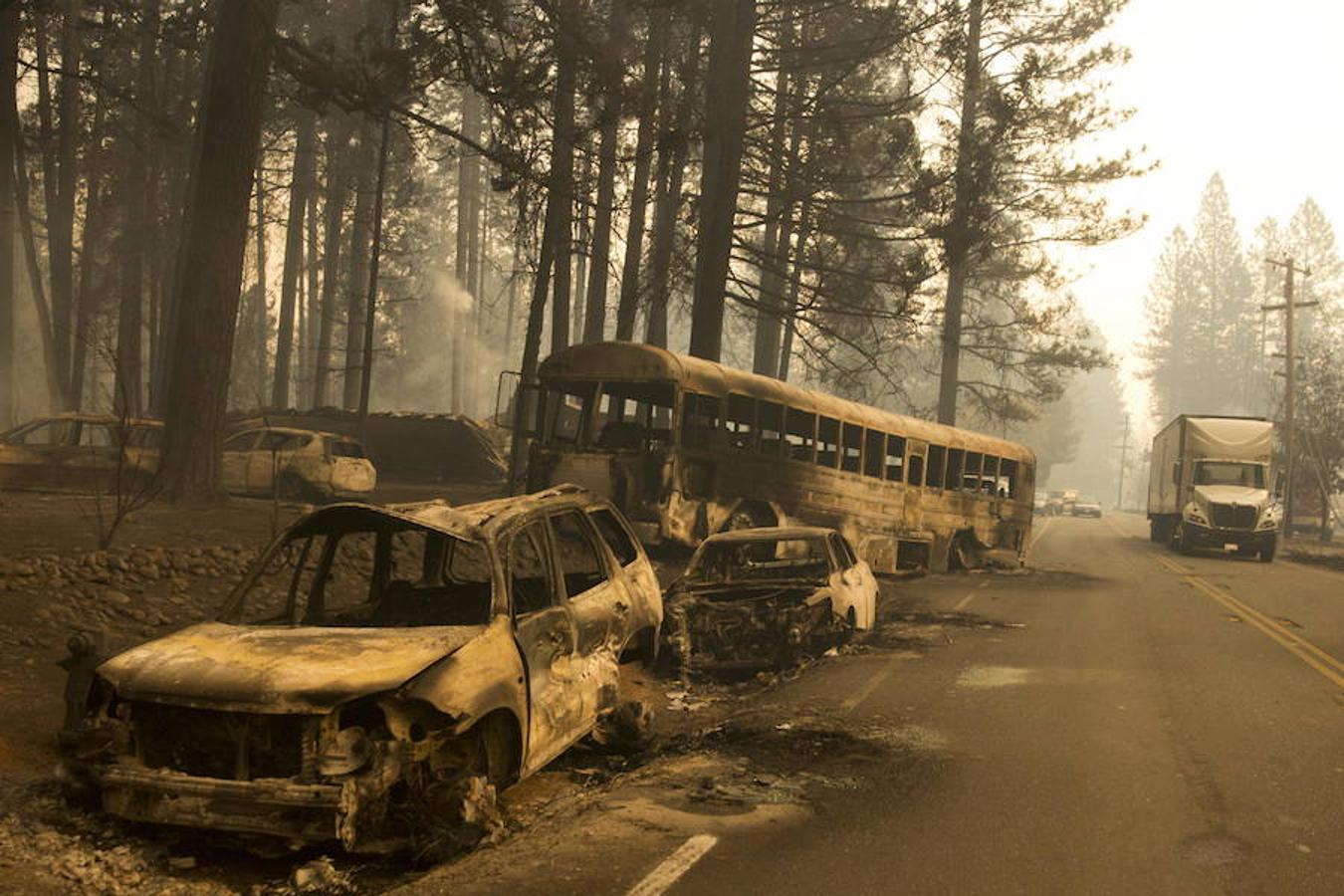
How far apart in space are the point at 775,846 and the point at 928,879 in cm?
77

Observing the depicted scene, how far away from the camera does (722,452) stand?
17.7 metres

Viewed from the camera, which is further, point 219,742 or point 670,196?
point 670,196

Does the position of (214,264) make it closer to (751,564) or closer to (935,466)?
(751,564)

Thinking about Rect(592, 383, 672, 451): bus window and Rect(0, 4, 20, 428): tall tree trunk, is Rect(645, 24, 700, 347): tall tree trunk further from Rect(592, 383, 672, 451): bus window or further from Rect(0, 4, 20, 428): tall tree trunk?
Rect(0, 4, 20, 428): tall tree trunk

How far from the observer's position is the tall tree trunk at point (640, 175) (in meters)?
20.0

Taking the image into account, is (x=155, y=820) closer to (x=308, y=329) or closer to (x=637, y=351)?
(x=637, y=351)

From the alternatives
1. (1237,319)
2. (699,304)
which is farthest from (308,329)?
(1237,319)

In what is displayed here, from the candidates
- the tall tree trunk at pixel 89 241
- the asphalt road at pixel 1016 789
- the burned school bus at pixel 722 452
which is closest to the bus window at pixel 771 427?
the burned school bus at pixel 722 452

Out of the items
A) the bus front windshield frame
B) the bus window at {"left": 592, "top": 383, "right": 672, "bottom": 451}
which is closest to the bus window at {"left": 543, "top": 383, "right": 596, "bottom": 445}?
the bus front windshield frame

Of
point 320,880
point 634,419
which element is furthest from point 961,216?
point 320,880

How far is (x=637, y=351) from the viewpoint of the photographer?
17406mm

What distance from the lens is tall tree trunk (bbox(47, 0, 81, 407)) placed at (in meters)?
29.8

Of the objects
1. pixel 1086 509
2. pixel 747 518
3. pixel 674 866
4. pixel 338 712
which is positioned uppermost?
pixel 1086 509

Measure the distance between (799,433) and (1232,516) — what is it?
17.6 m
